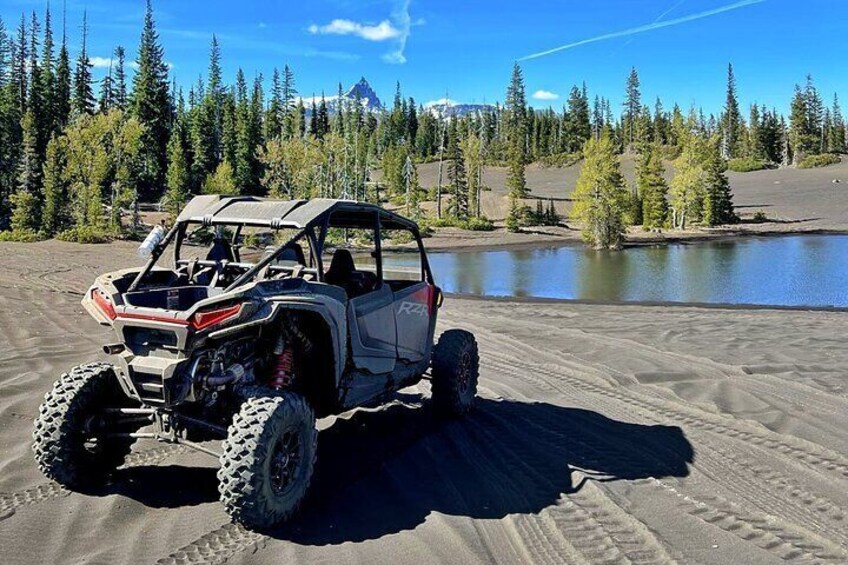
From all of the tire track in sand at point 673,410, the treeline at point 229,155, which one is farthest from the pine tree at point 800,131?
the tire track in sand at point 673,410

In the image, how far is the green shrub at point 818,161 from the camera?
112 meters

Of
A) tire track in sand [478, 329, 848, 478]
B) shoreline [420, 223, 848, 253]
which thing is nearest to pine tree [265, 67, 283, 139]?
shoreline [420, 223, 848, 253]

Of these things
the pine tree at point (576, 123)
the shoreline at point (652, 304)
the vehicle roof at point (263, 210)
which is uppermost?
the pine tree at point (576, 123)

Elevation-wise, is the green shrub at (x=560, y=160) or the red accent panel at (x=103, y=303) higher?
the green shrub at (x=560, y=160)

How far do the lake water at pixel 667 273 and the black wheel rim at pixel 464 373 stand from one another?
690 inches

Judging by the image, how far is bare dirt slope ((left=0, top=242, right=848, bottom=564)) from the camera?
15.0ft

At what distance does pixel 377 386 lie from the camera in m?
6.54

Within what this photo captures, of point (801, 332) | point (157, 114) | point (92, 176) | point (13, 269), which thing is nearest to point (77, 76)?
point (157, 114)

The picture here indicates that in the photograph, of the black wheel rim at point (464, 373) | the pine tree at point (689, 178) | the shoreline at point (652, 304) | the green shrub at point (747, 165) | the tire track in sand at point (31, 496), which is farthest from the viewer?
the green shrub at point (747, 165)

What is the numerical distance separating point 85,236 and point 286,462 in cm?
4199

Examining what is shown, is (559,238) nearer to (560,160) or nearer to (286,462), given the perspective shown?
(560,160)

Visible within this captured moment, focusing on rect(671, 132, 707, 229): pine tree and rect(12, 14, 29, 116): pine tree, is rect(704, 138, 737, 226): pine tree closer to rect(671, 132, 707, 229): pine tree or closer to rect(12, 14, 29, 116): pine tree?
rect(671, 132, 707, 229): pine tree

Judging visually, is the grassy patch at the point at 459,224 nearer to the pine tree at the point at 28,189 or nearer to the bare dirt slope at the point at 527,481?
the pine tree at the point at 28,189

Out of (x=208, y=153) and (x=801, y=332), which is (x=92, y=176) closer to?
(x=208, y=153)
